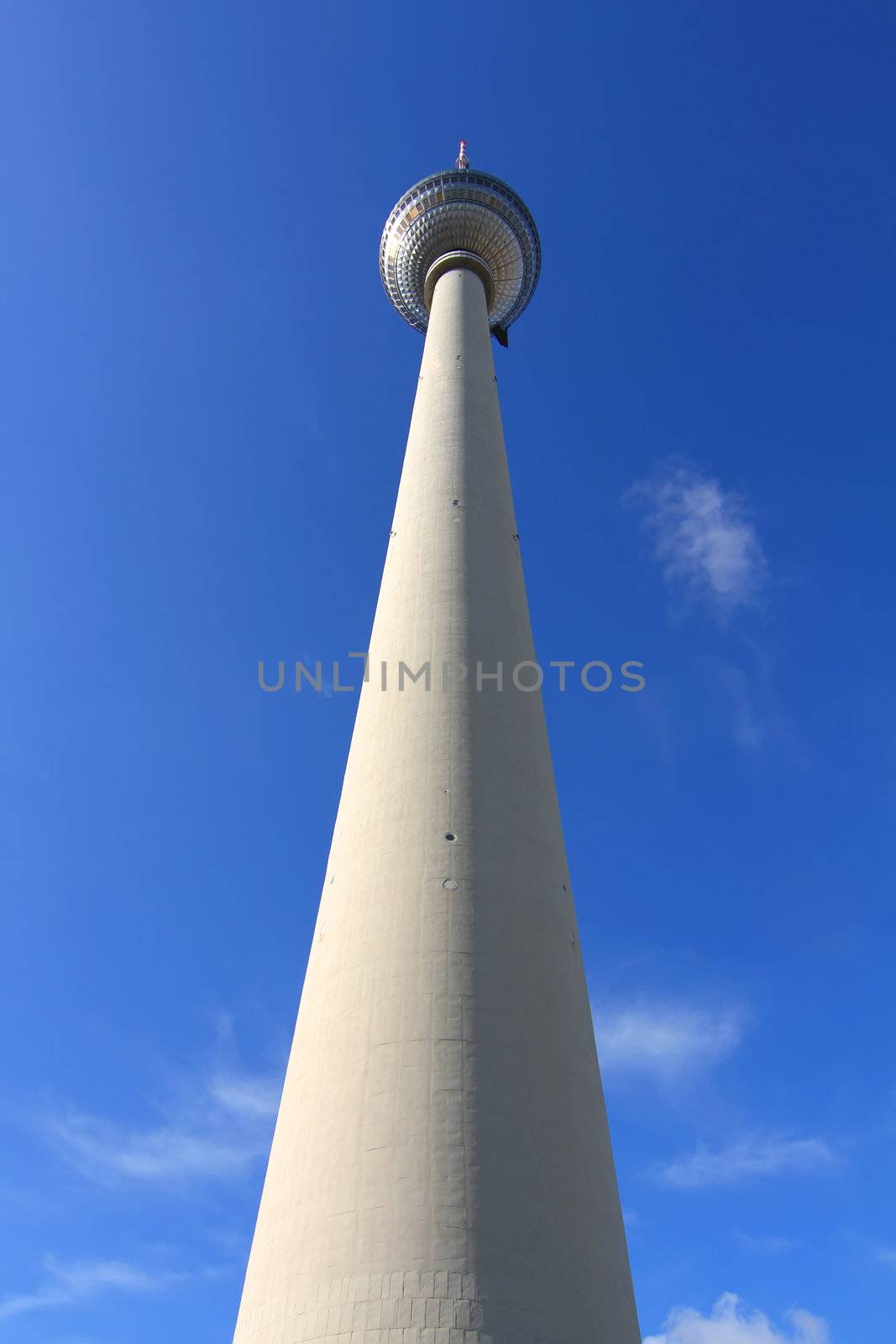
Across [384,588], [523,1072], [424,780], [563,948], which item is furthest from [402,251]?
[523,1072]

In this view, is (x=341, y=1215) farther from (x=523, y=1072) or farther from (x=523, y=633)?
(x=523, y=633)

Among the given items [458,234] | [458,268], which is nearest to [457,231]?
[458,234]

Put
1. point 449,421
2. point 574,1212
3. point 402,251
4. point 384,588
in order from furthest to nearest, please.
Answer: point 402,251 → point 449,421 → point 384,588 → point 574,1212

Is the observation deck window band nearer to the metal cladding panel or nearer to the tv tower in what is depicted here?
the metal cladding panel

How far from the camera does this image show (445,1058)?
14398 mm

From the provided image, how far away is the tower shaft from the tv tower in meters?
0.03

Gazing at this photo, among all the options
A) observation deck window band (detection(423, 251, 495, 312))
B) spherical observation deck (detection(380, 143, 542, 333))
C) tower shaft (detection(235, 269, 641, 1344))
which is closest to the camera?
tower shaft (detection(235, 269, 641, 1344))

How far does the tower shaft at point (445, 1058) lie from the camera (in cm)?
1269

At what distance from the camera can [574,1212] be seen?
13.8m

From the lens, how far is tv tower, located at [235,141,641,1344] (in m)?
12.7

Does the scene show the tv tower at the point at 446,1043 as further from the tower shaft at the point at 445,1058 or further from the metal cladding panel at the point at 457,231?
the metal cladding panel at the point at 457,231

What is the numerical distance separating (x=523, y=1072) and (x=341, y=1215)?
3190 mm

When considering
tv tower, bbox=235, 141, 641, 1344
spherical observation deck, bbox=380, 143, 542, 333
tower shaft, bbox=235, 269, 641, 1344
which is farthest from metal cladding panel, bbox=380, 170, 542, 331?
tower shaft, bbox=235, 269, 641, 1344

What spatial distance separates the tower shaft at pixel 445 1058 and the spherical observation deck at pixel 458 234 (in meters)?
21.9
